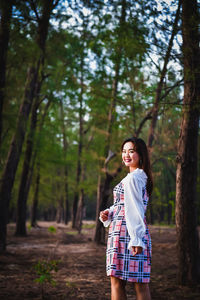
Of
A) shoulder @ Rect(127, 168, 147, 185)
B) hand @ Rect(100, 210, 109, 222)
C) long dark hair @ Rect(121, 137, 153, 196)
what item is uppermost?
long dark hair @ Rect(121, 137, 153, 196)

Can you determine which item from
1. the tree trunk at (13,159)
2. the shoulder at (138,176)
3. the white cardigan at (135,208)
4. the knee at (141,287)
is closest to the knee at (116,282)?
the knee at (141,287)

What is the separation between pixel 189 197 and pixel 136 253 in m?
2.89

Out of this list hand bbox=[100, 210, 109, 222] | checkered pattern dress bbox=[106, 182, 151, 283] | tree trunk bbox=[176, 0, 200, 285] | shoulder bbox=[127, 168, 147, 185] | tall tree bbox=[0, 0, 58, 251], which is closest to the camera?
checkered pattern dress bbox=[106, 182, 151, 283]

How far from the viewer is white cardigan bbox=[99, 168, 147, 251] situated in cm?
227

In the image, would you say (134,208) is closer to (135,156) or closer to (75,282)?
(135,156)

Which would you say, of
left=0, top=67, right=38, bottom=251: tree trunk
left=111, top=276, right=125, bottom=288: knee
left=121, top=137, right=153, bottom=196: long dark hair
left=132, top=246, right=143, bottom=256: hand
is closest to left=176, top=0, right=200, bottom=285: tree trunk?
left=121, top=137, right=153, bottom=196: long dark hair

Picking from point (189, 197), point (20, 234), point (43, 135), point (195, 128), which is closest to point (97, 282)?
point (189, 197)

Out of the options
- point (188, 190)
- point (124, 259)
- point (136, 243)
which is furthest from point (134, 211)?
point (188, 190)

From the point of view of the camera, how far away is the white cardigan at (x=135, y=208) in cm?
227

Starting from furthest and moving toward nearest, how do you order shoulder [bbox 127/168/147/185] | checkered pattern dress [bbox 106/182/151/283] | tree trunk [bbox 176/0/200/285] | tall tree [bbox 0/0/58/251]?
tall tree [bbox 0/0/58/251]
tree trunk [bbox 176/0/200/285]
shoulder [bbox 127/168/147/185]
checkered pattern dress [bbox 106/182/151/283]

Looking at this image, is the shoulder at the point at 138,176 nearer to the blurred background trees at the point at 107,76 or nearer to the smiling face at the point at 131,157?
the smiling face at the point at 131,157

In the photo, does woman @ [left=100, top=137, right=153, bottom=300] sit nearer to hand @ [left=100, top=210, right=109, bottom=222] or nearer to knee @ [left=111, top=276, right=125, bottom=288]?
knee @ [left=111, top=276, right=125, bottom=288]

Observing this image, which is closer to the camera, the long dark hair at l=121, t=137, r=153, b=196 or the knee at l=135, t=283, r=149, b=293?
the knee at l=135, t=283, r=149, b=293

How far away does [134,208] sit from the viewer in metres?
2.37
